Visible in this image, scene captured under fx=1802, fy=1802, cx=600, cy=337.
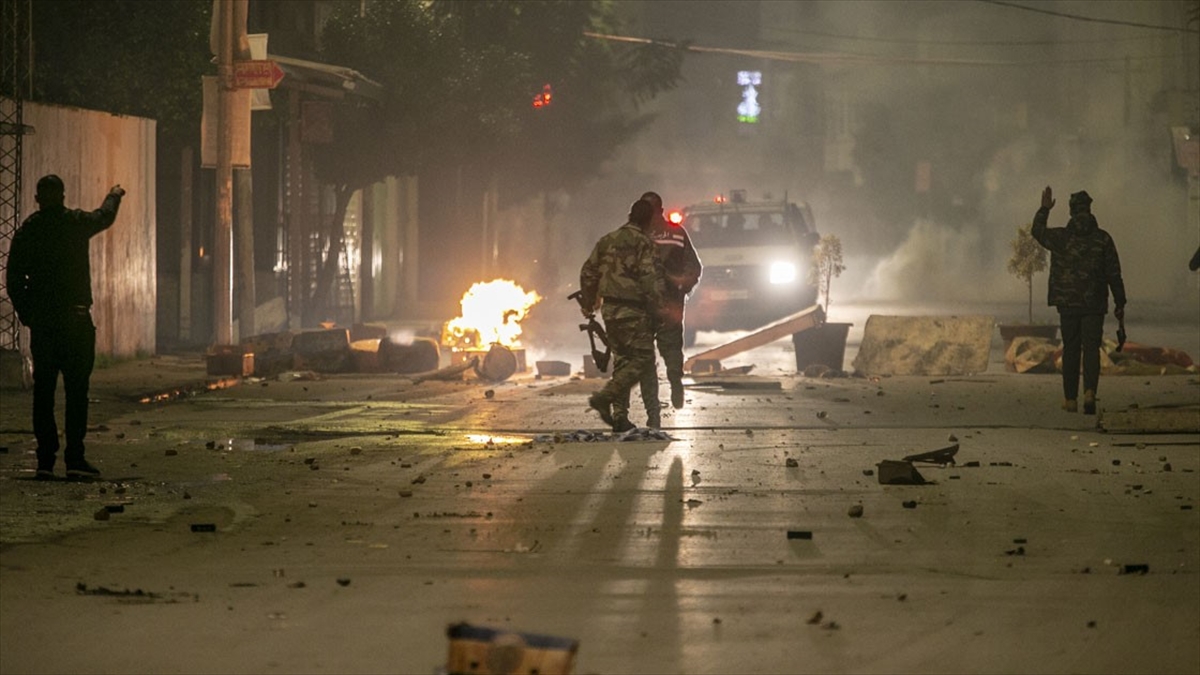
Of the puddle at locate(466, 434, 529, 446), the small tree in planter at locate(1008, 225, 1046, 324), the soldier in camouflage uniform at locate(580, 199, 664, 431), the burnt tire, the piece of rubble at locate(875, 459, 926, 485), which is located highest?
the small tree in planter at locate(1008, 225, 1046, 324)

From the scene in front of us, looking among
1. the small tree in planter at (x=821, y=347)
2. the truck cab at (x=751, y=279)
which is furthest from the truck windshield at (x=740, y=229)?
the small tree in planter at (x=821, y=347)

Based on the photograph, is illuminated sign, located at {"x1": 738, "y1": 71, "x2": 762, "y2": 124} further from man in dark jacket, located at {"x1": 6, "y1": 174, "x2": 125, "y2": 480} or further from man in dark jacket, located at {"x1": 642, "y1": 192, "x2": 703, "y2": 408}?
man in dark jacket, located at {"x1": 6, "y1": 174, "x2": 125, "y2": 480}

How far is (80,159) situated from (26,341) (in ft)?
8.52

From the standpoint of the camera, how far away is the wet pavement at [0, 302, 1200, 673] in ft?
21.4

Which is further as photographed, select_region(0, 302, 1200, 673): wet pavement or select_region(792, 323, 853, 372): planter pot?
select_region(792, 323, 853, 372): planter pot

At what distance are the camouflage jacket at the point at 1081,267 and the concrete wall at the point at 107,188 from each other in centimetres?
1142

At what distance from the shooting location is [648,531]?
9.11 meters

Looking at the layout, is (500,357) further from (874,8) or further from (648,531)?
(874,8)

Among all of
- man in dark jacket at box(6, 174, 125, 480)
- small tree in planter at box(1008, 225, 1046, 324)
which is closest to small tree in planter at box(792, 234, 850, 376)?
small tree in planter at box(1008, 225, 1046, 324)

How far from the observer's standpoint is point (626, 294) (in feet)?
45.5

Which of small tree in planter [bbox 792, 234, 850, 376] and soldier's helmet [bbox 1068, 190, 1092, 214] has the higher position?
soldier's helmet [bbox 1068, 190, 1092, 214]

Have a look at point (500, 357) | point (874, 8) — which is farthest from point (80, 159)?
point (874, 8)

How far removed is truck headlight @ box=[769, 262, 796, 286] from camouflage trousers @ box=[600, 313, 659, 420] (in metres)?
15.3

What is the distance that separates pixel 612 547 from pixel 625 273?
549 centimetres
